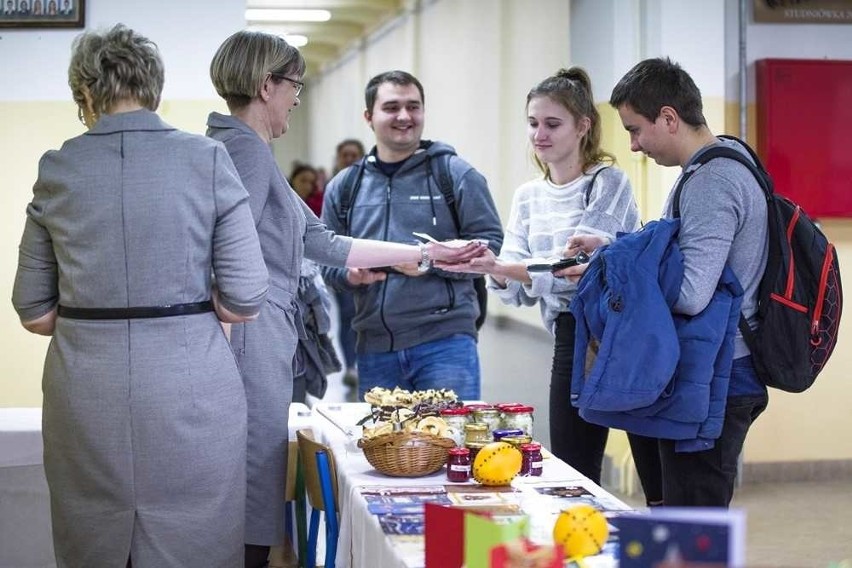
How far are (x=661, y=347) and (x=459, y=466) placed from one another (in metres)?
0.52

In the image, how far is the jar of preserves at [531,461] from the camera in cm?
276

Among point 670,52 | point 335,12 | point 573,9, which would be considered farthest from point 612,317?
point 335,12

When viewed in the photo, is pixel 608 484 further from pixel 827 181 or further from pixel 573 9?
pixel 573 9

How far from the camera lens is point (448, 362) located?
4008mm

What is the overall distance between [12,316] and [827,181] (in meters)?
3.71

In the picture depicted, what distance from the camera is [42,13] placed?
5.00 metres

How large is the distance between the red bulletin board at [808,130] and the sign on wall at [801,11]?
0.69ft

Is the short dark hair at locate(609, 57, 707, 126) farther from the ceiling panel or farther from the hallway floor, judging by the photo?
the ceiling panel

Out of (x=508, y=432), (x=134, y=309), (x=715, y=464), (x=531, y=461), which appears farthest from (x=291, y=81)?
(x=715, y=464)

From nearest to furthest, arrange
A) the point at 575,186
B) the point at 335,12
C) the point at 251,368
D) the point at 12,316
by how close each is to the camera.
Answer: the point at 251,368, the point at 575,186, the point at 12,316, the point at 335,12

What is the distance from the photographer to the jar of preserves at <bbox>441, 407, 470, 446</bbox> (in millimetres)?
2945

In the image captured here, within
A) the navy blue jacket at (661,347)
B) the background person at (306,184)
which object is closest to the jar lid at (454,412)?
the navy blue jacket at (661,347)

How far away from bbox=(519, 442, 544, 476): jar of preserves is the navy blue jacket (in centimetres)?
17

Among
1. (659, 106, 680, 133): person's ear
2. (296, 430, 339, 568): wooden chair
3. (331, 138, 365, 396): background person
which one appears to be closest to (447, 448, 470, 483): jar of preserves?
(296, 430, 339, 568): wooden chair
